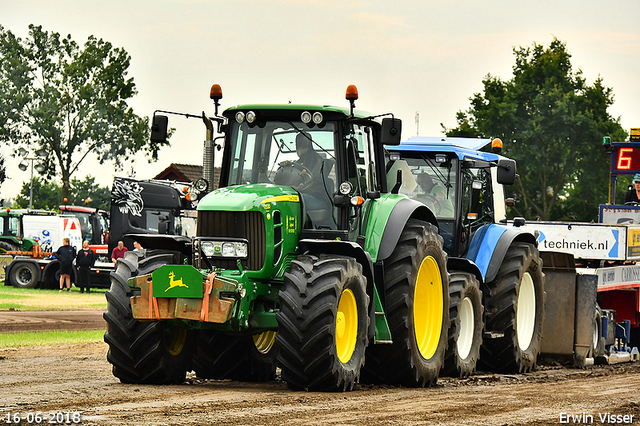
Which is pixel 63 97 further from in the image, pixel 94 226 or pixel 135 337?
pixel 135 337

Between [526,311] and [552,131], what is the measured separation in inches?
1493

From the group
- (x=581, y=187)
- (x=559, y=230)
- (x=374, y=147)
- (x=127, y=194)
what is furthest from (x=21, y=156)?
(x=374, y=147)

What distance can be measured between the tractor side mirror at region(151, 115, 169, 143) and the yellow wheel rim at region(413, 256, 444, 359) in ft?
10.0

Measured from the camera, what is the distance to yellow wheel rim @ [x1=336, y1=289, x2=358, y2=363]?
375 inches

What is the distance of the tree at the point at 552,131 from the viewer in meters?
50.4

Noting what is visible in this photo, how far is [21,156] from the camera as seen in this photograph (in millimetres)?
54781

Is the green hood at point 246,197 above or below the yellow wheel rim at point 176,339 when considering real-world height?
above

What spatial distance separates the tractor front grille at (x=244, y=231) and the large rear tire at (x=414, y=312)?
146 cm

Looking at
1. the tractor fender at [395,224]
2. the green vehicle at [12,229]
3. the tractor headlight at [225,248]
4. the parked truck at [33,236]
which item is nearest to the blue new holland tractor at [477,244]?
the tractor fender at [395,224]

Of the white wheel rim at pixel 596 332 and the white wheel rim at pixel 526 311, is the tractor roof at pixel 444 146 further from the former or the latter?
the white wheel rim at pixel 596 332

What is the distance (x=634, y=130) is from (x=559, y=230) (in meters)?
7.73

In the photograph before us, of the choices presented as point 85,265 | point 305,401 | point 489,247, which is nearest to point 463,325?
point 489,247

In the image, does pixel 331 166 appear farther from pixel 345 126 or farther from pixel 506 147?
pixel 506 147

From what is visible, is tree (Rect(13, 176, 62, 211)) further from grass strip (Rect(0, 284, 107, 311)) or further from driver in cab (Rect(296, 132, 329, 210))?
driver in cab (Rect(296, 132, 329, 210))
